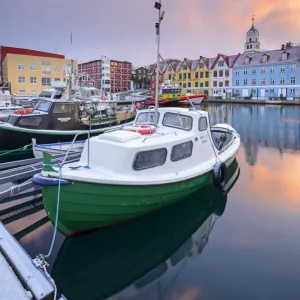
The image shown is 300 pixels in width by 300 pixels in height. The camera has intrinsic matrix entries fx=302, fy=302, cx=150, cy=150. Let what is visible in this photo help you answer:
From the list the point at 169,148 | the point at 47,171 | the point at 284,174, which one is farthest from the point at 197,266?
the point at 284,174

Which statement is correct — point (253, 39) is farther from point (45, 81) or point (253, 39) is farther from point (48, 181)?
point (48, 181)

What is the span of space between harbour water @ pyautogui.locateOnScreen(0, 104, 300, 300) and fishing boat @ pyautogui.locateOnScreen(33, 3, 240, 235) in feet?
1.62

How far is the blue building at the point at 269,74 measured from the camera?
5784 cm

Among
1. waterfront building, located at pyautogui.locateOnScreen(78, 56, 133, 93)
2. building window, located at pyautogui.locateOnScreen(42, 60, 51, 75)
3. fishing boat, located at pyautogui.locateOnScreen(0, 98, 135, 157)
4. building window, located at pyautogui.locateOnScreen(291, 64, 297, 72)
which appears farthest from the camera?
waterfront building, located at pyautogui.locateOnScreen(78, 56, 133, 93)

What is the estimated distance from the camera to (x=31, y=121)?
48.9 feet

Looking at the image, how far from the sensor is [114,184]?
20.6 ft

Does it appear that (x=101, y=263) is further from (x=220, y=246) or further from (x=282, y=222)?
(x=282, y=222)

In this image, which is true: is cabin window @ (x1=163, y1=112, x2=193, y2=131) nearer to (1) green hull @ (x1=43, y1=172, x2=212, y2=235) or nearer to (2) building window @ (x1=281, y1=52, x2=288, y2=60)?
(1) green hull @ (x1=43, y1=172, x2=212, y2=235)

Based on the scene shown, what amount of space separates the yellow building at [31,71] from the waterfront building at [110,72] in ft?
121

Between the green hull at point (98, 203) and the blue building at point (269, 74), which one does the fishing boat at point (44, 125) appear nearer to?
the green hull at point (98, 203)

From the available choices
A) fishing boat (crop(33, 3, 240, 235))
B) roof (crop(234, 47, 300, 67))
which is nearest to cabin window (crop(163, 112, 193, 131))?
fishing boat (crop(33, 3, 240, 235))

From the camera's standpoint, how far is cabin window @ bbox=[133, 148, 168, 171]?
273 inches

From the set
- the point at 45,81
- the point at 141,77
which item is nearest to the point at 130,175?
the point at 45,81

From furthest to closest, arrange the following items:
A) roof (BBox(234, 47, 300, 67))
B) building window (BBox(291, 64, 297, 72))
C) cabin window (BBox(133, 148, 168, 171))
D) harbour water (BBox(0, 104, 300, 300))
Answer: roof (BBox(234, 47, 300, 67)) < building window (BBox(291, 64, 297, 72)) < cabin window (BBox(133, 148, 168, 171)) < harbour water (BBox(0, 104, 300, 300))
